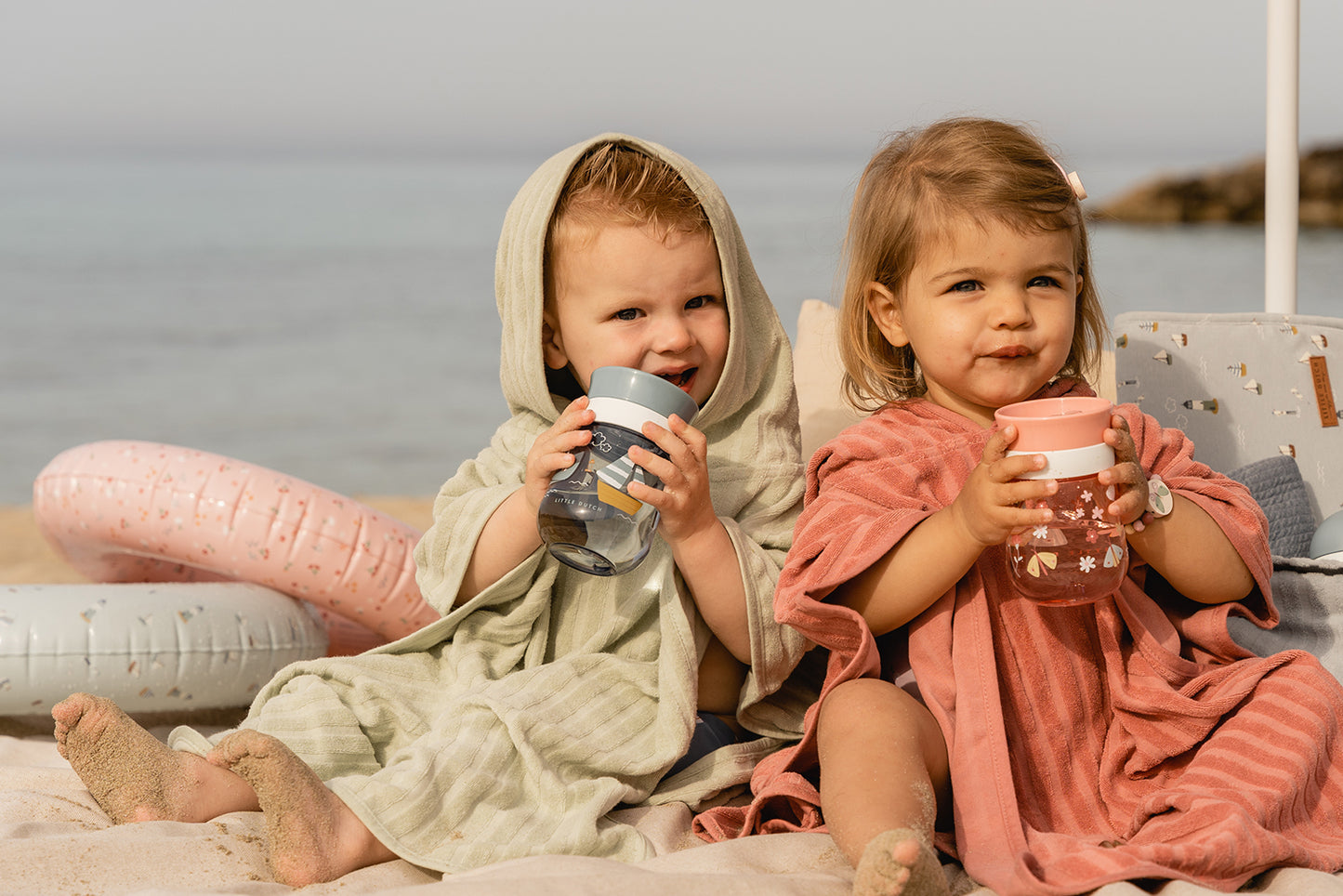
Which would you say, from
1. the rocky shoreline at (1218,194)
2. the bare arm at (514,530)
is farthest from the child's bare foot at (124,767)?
the rocky shoreline at (1218,194)

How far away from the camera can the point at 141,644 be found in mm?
2613

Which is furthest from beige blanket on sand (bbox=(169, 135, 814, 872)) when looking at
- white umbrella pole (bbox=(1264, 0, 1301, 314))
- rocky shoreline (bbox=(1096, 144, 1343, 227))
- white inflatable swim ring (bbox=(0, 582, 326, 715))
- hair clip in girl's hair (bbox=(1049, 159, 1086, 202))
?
rocky shoreline (bbox=(1096, 144, 1343, 227))

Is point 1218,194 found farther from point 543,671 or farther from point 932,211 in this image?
point 543,671

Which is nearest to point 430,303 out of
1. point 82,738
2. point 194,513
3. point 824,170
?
point 194,513

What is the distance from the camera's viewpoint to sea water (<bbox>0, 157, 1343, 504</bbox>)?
10.5 metres

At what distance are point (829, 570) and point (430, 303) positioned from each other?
14687 millimetres

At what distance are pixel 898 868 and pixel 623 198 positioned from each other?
1274 mm

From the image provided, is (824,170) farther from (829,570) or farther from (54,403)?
(829,570)

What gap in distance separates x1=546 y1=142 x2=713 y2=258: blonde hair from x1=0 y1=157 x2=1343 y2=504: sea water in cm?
36

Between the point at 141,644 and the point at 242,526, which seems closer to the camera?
the point at 141,644

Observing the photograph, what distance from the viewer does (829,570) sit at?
191 cm

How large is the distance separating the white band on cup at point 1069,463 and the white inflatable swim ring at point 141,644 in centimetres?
185

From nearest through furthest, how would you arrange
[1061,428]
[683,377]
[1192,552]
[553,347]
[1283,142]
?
[1061,428] < [1192,552] < [683,377] < [553,347] < [1283,142]

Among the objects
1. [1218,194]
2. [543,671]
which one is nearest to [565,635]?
[543,671]
